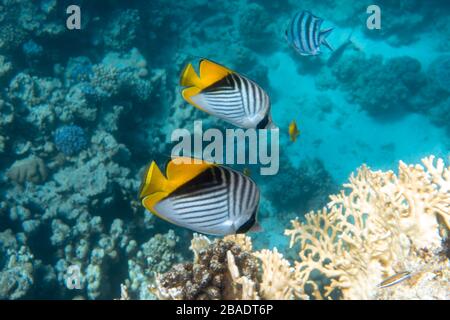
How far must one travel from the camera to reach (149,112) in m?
9.46

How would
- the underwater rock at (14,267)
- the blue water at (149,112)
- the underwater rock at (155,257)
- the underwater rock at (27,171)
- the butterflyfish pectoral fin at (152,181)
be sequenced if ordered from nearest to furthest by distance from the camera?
1. the butterflyfish pectoral fin at (152,181)
2. the underwater rock at (14,267)
3. the underwater rock at (155,257)
4. the blue water at (149,112)
5. the underwater rock at (27,171)

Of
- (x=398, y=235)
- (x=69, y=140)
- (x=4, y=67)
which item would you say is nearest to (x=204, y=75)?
(x=398, y=235)

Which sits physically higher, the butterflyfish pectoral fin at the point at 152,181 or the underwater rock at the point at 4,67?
the underwater rock at the point at 4,67

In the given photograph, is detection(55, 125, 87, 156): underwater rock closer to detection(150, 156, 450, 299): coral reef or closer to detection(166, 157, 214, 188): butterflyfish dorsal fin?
detection(150, 156, 450, 299): coral reef

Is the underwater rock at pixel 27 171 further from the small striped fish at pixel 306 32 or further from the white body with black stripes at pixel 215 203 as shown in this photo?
the white body with black stripes at pixel 215 203

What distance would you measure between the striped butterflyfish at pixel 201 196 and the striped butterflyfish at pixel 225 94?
782 mm

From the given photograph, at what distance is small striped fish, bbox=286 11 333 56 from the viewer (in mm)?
5000

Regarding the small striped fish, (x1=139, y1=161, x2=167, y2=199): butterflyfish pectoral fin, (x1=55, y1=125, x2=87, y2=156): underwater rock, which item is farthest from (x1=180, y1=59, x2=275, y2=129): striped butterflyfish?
(x1=55, y1=125, x2=87, y2=156): underwater rock

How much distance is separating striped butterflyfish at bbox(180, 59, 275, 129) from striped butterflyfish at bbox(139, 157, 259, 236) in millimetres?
782

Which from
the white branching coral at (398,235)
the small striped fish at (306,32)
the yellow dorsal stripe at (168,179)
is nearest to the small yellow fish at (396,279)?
the white branching coral at (398,235)

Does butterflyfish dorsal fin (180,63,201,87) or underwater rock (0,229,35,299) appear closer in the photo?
butterflyfish dorsal fin (180,63,201,87)

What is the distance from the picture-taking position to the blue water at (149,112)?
5848 millimetres

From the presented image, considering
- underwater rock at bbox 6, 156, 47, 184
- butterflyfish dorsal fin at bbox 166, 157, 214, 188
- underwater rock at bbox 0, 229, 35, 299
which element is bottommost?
underwater rock at bbox 0, 229, 35, 299

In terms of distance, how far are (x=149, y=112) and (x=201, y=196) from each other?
321 inches
